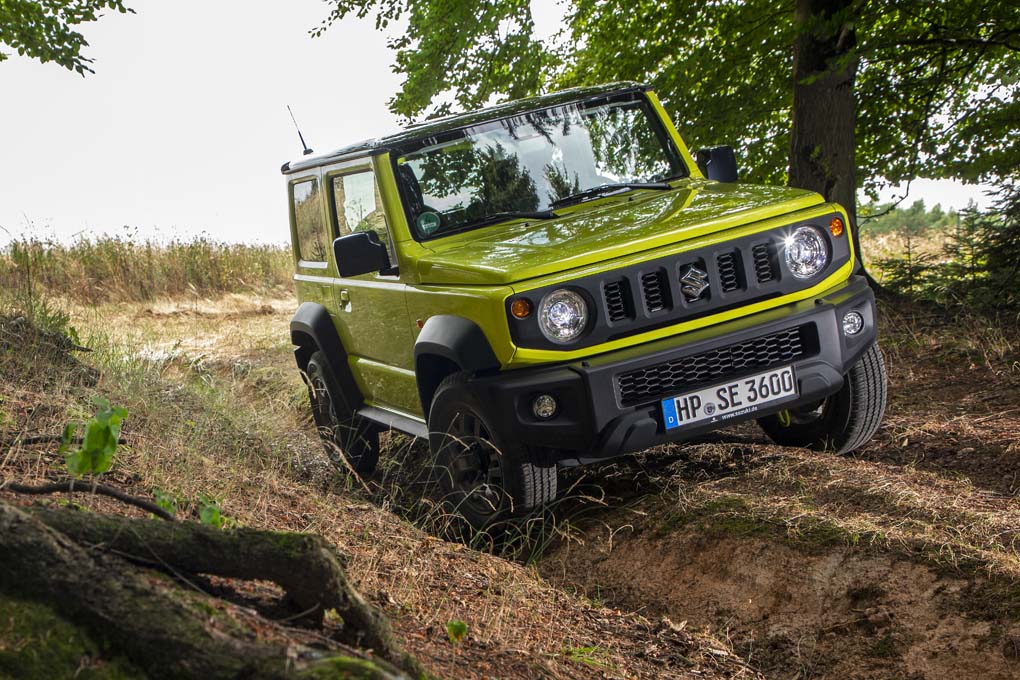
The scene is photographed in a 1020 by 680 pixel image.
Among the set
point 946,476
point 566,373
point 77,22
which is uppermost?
point 77,22

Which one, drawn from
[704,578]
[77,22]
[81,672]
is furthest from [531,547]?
[77,22]

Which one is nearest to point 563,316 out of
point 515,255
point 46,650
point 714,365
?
point 515,255

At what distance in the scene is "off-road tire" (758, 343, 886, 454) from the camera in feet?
18.9

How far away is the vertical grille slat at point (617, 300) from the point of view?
488 centimetres

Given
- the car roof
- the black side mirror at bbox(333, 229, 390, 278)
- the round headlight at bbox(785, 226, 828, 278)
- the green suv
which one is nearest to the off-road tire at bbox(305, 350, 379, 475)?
the green suv

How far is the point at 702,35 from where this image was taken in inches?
492

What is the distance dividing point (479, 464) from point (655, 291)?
125 centimetres

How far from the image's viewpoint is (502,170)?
589 cm

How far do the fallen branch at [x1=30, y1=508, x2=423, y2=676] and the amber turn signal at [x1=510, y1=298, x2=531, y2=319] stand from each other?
6.83 ft

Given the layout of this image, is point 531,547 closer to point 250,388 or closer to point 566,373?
point 566,373

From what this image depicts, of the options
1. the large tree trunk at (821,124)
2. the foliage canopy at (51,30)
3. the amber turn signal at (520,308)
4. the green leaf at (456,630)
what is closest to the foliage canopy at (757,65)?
the large tree trunk at (821,124)

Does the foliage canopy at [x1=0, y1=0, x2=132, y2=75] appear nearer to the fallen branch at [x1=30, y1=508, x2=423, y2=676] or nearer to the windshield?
the windshield

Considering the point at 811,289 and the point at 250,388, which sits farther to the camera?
the point at 250,388

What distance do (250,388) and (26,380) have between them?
13.8ft
